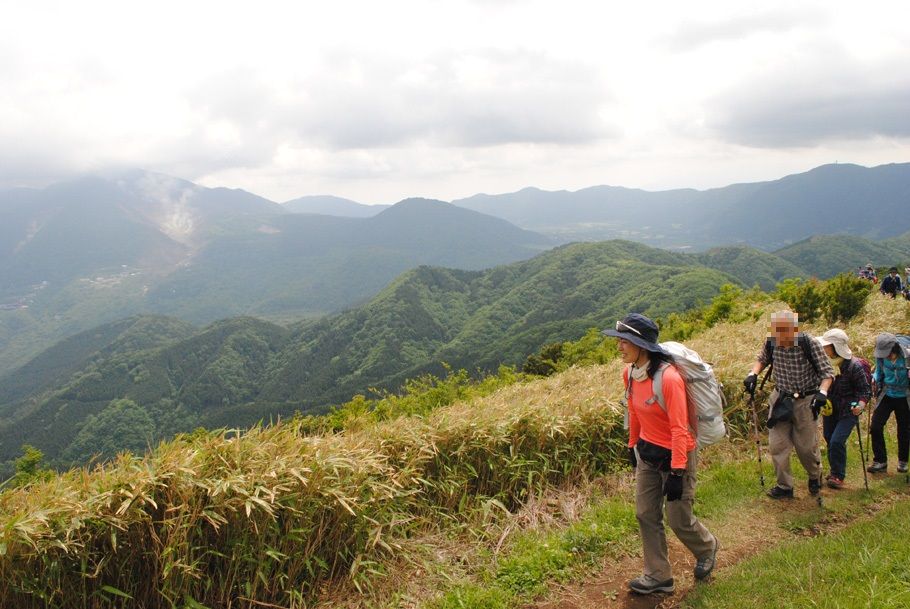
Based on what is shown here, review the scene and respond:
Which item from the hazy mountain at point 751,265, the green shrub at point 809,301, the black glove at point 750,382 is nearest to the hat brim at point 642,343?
the black glove at point 750,382

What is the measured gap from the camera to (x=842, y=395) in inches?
241

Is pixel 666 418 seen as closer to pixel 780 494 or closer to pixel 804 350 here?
pixel 804 350

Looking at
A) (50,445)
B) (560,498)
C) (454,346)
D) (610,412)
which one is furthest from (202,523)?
(50,445)

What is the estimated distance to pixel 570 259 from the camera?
175 metres

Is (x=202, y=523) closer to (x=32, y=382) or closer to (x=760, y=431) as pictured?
(x=760, y=431)

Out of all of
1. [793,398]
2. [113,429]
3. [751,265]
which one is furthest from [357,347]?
[793,398]

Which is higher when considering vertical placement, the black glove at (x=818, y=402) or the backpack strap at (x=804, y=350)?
the backpack strap at (x=804, y=350)

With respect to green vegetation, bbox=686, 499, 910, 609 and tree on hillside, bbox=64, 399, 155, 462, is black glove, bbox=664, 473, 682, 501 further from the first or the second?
tree on hillside, bbox=64, 399, 155, 462

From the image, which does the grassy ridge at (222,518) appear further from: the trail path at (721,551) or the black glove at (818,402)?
the black glove at (818,402)

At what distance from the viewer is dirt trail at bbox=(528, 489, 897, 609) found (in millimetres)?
4125

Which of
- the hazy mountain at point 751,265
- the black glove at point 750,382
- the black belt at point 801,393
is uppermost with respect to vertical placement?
the black glove at point 750,382

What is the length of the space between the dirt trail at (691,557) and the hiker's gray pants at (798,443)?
1.01 feet

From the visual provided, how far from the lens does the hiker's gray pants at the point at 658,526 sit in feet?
13.5

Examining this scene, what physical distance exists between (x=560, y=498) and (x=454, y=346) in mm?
129893
